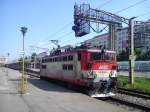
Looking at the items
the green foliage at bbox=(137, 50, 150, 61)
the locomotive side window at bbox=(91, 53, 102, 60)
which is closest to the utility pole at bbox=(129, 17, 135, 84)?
the locomotive side window at bbox=(91, 53, 102, 60)

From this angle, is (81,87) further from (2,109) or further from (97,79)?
(2,109)

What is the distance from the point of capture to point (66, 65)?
26359 millimetres

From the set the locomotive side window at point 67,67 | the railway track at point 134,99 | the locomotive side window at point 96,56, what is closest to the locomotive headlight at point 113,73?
the locomotive side window at point 96,56

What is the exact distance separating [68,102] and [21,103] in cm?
252

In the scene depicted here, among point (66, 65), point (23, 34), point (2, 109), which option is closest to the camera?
point (2, 109)

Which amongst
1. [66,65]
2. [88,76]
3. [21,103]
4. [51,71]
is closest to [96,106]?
[21,103]

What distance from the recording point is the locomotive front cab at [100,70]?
71.2 feet

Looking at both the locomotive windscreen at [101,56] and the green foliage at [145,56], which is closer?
the locomotive windscreen at [101,56]

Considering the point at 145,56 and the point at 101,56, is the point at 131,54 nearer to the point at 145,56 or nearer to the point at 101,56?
the point at 101,56

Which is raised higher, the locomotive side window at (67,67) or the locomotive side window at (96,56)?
the locomotive side window at (96,56)

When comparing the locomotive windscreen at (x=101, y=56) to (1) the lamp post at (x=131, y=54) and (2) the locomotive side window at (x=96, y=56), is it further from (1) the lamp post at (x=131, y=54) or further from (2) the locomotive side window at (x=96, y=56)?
(1) the lamp post at (x=131, y=54)

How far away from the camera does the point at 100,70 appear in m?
22.1

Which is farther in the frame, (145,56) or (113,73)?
(145,56)

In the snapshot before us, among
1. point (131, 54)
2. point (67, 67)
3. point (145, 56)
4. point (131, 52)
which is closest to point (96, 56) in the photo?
point (67, 67)
